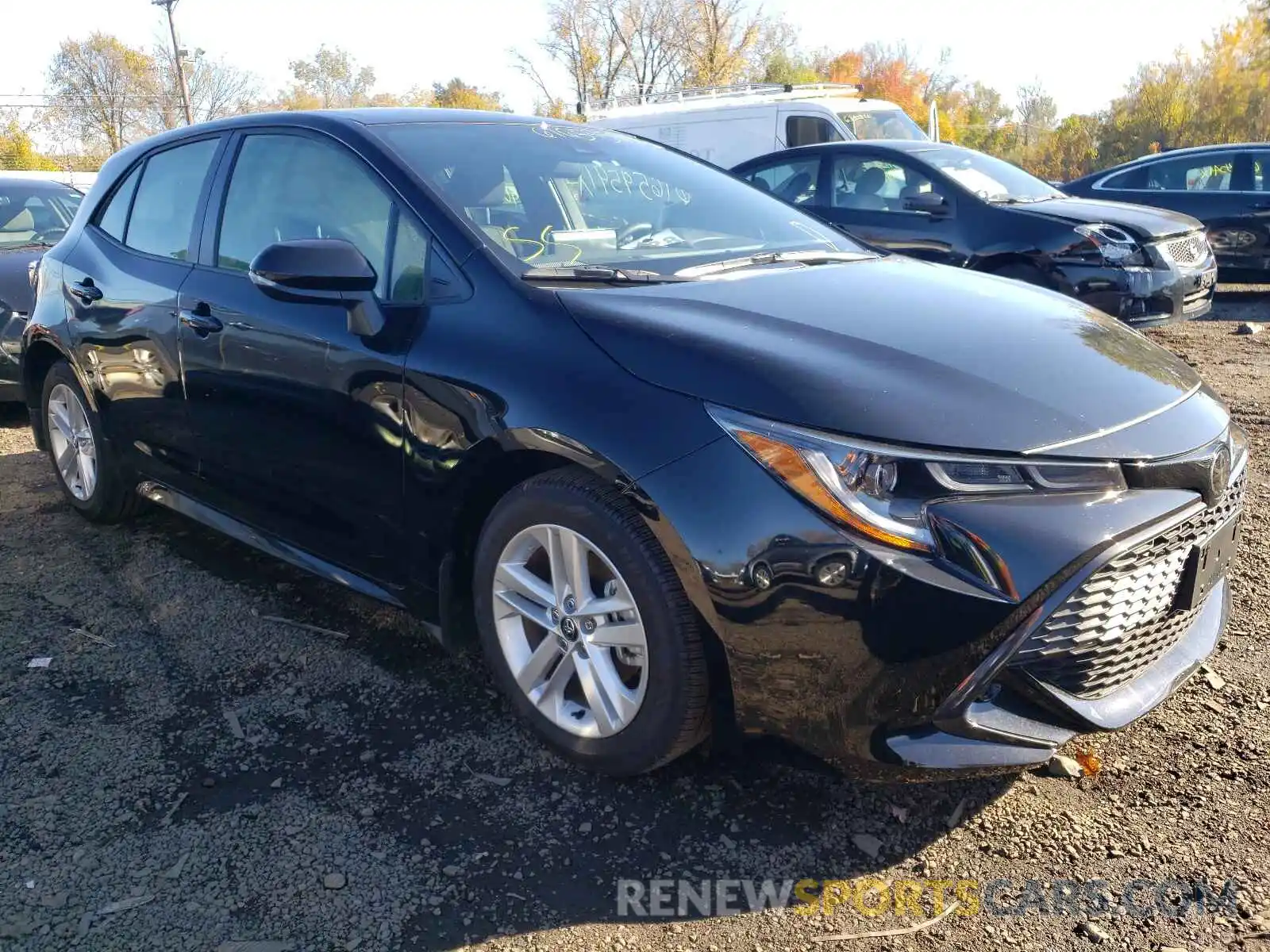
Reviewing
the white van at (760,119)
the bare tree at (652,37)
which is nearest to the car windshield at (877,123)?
the white van at (760,119)

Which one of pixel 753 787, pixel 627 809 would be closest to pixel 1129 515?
pixel 753 787

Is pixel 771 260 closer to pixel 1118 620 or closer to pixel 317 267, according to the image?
pixel 317 267

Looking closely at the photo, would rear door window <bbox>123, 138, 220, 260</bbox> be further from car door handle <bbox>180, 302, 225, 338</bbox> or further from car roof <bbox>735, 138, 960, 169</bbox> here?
car roof <bbox>735, 138, 960, 169</bbox>

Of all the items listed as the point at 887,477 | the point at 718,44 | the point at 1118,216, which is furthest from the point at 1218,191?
the point at 718,44

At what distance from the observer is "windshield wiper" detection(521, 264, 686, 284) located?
2.70 m

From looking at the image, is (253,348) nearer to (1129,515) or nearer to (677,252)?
(677,252)

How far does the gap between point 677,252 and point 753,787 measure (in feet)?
5.04

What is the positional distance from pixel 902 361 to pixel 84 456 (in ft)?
12.1

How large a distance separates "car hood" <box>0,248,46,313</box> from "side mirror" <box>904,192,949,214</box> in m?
6.00

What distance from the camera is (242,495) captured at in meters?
3.45

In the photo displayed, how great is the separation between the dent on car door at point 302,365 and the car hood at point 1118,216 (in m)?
5.99

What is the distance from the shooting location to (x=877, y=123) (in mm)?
13062

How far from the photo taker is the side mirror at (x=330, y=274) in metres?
2.74

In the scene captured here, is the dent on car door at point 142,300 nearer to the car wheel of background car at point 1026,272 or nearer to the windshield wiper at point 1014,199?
the car wheel of background car at point 1026,272
